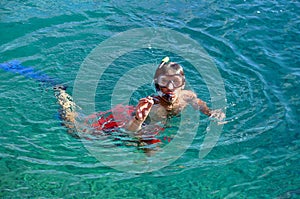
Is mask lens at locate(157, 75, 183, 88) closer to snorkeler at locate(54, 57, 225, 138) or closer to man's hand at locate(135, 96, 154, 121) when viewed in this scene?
snorkeler at locate(54, 57, 225, 138)

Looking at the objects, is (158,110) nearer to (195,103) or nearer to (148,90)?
(195,103)

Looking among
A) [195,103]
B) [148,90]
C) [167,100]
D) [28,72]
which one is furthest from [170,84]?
[28,72]

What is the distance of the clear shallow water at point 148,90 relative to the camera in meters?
5.72

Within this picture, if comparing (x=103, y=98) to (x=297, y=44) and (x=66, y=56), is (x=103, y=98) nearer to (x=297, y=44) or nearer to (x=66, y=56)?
(x=66, y=56)

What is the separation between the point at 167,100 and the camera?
6.02 metres

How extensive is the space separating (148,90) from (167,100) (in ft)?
4.30

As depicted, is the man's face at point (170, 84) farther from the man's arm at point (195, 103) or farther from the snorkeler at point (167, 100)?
the man's arm at point (195, 103)

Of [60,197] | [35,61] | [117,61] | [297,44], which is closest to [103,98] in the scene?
[117,61]

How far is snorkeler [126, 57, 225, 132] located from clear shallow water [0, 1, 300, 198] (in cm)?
40

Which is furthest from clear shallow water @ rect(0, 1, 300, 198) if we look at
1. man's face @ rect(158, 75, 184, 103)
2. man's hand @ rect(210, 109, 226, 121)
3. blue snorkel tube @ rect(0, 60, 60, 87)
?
man's face @ rect(158, 75, 184, 103)

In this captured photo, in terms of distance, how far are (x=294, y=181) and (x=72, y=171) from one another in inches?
119

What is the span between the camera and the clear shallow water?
572 cm

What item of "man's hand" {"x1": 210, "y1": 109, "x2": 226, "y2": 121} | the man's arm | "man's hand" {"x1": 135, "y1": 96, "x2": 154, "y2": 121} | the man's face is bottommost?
"man's hand" {"x1": 210, "y1": 109, "x2": 226, "y2": 121}

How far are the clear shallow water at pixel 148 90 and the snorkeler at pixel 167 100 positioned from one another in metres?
0.40
